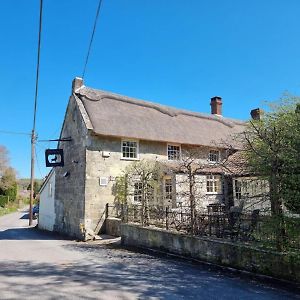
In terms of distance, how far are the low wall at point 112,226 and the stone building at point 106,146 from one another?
556 millimetres

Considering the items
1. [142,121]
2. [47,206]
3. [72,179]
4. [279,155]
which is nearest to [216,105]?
[142,121]

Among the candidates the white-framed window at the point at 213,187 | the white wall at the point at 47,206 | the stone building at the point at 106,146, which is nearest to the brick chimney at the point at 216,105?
the stone building at the point at 106,146

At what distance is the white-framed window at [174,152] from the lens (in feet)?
72.6

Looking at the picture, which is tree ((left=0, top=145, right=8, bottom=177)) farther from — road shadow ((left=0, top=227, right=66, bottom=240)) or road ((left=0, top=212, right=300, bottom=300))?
road ((left=0, top=212, right=300, bottom=300))

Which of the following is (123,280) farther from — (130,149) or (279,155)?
(130,149)

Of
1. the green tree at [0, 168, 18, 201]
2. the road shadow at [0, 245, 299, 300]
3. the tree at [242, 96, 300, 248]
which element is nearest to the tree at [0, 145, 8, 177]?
the green tree at [0, 168, 18, 201]

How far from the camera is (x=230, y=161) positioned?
9156 millimetres

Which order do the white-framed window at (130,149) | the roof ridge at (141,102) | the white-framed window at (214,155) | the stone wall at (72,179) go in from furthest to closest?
the white-framed window at (214,155) → the roof ridge at (141,102) → the white-framed window at (130,149) → the stone wall at (72,179)

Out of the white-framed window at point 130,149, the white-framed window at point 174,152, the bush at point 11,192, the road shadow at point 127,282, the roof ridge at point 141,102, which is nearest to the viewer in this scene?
the road shadow at point 127,282

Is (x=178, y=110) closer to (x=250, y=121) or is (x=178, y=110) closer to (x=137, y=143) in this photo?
(x=137, y=143)

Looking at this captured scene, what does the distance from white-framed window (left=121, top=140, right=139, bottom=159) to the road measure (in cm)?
900

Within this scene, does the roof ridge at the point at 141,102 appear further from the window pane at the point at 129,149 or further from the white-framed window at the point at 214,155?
the white-framed window at the point at 214,155

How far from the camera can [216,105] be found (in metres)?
32.7

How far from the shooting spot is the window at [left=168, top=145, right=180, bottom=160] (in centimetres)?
2214
